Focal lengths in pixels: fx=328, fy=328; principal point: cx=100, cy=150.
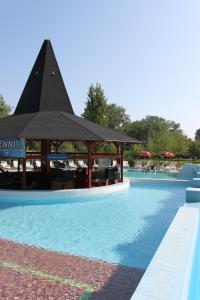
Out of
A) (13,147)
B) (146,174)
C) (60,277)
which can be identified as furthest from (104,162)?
(60,277)

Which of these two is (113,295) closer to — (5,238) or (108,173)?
(5,238)

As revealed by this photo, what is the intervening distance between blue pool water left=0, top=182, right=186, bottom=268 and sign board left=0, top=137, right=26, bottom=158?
2331mm

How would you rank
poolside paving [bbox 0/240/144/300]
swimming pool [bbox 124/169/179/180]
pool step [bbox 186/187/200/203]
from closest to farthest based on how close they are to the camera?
poolside paving [bbox 0/240/144/300] < pool step [bbox 186/187/200/203] < swimming pool [bbox 124/169/179/180]

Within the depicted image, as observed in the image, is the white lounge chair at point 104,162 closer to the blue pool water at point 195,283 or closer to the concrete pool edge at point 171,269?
the concrete pool edge at point 171,269

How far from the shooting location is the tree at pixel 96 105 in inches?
1583

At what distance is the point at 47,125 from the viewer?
15.6m

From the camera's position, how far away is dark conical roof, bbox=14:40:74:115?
1848 centimetres

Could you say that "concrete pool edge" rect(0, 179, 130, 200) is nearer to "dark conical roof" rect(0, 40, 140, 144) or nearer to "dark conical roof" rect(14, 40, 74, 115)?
"dark conical roof" rect(0, 40, 140, 144)

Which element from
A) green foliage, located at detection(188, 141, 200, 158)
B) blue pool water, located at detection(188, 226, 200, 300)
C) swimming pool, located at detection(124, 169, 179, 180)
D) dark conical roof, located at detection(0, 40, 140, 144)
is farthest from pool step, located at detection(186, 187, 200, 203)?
green foliage, located at detection(188, 141, 200, 158)

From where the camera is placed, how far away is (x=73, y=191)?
14.7 meters

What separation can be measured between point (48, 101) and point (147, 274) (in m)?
15.4

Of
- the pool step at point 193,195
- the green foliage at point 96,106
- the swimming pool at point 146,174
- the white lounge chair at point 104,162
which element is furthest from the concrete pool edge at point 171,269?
the green foliage at point 96,106

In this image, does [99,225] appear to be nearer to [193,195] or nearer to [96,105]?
[193,195]

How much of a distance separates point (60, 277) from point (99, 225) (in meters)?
4.51
